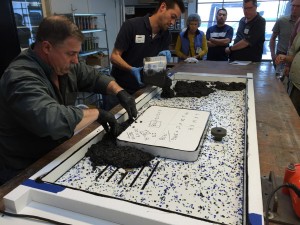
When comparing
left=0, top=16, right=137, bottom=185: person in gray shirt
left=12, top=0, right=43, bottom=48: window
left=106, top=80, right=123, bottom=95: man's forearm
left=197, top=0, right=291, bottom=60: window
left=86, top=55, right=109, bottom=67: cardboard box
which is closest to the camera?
left=0, top=16, right=137, bottom=185: person in gray shirt

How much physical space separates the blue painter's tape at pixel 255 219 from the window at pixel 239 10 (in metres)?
4.78

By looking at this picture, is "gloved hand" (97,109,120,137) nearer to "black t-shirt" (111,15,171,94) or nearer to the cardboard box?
"black t-shirt" (111,15,171,94)

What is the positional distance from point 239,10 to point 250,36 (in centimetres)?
251

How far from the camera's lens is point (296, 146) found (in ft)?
3.63

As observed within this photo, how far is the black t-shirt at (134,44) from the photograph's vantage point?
200cm

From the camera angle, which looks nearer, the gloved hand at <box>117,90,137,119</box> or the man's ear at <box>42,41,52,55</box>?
the man's ear at <box>42,41,52,55</box>

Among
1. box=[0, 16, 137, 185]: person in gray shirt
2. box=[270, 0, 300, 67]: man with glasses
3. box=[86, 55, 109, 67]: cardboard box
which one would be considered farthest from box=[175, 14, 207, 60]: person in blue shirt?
box=[0, 16, 137, 185]: person in gray shirt

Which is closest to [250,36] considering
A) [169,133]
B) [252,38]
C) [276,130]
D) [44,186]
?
[252,38]

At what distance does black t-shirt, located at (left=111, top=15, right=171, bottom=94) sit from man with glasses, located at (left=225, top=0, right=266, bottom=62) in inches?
58.9

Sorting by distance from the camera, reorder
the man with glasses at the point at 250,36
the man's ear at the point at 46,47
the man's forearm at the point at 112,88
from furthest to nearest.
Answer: the man with glasses at the point at 250,36 → the man's forearm at the point at 112,88 → the man's ear at the point at 46,47

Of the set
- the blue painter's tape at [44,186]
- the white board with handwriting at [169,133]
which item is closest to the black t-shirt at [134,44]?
the white board with handwriting at [169,133]

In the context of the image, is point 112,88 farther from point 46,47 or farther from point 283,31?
point 283,31

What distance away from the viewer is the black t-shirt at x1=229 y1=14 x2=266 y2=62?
3.18m

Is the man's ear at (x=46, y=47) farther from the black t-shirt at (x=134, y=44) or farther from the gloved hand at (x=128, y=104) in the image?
the black t-shirt at (x=134, y=44)
